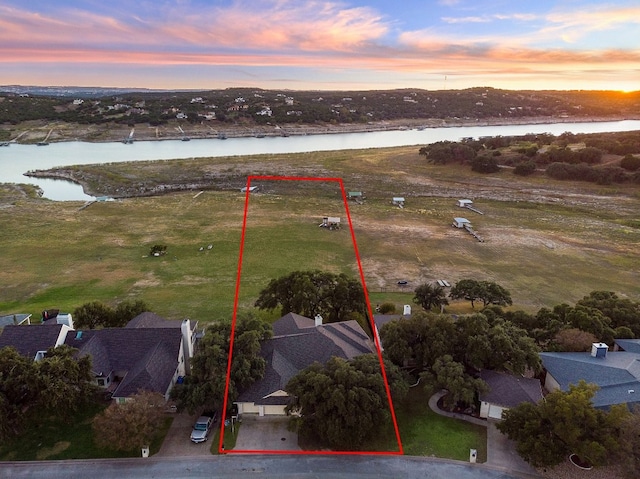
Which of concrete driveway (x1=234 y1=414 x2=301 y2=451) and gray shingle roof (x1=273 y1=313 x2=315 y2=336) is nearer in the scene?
concrete driveway (x1=234 y1=414 x2=301 y2=451)

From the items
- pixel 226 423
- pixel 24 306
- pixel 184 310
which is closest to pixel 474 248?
pixel 184 310

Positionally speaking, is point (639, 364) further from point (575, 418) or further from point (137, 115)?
point (137, 115)

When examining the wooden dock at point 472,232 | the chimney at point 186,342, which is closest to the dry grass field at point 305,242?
the wooden dock at point 472,232

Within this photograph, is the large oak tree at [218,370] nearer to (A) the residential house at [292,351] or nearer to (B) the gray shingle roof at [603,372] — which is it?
(A) the residential house at [292,351]

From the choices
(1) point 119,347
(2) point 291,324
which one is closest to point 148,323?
(1) point 119,347

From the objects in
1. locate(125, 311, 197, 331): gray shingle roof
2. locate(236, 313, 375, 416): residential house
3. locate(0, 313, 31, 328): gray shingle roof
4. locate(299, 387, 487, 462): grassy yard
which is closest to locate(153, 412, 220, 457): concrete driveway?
locate(236, 313, 375, 416): residential house

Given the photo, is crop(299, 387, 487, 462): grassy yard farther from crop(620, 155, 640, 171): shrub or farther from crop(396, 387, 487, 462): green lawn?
crop(620, 155, 640, 171): shrub

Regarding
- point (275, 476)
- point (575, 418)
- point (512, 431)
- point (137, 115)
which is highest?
point (137, 115)

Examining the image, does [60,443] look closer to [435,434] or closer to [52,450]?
[52,450]
